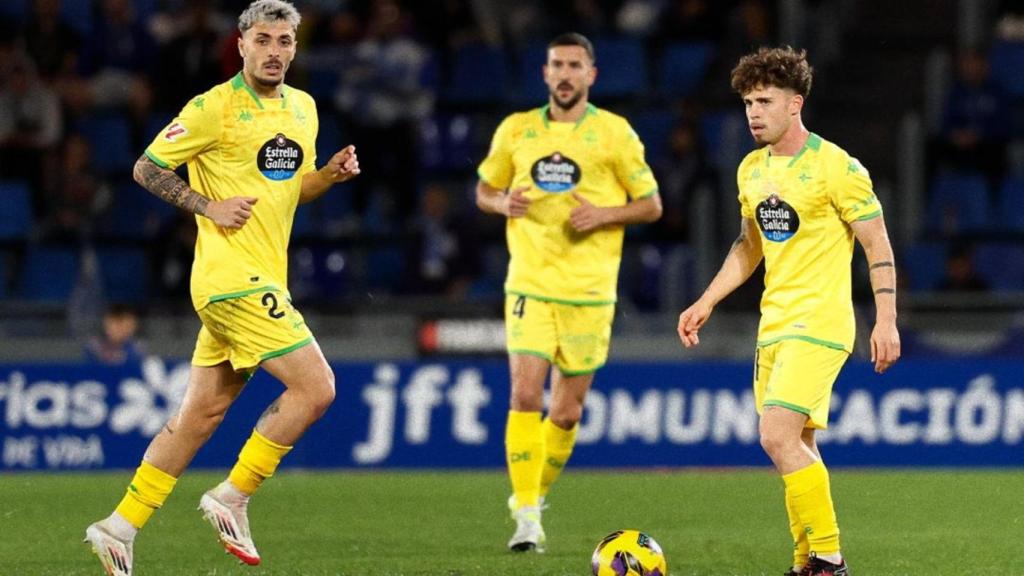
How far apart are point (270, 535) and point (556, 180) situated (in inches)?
93.8

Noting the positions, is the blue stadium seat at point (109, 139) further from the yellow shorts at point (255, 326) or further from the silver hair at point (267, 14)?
the yellow shorts at point (255, 326)

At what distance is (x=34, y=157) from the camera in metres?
17.1

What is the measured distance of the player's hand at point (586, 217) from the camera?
32.4 ft

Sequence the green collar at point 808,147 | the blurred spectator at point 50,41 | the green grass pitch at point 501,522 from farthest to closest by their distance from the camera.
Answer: the blurred spectator at point 50,41 → the green grass pitch at point 501,522 → the green collar at point 808,147

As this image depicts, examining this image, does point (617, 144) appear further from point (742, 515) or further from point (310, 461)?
point (310, 461)

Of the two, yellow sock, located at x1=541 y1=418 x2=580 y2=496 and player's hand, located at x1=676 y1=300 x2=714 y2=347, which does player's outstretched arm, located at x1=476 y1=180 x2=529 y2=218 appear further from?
player's hand, located at x1=676 y1=300 x2=714 y2=347

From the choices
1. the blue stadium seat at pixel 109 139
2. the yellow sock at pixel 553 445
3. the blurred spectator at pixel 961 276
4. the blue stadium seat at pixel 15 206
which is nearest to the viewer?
the yellow sock at pixel 553 445

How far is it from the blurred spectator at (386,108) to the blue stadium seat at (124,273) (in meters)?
1.99

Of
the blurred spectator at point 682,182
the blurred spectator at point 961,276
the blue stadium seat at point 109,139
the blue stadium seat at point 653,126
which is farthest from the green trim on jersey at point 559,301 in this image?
the blue stadium seat at point 109,139

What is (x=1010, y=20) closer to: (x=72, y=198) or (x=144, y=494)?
(x=72, y=198)

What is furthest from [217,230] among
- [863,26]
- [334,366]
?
[863,26]

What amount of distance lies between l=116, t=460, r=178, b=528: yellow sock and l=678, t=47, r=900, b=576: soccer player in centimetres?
225

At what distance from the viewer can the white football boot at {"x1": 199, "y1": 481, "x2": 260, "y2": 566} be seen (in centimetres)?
787

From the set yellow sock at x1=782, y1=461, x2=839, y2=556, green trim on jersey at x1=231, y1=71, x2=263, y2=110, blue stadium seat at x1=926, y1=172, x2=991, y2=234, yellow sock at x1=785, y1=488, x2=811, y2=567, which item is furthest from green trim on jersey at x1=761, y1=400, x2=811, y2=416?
blue stadium seat at x1=926, y1=172, x2=991, y2=234
